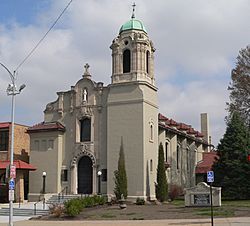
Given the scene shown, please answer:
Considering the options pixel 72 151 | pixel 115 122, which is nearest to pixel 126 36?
pixel 115 122

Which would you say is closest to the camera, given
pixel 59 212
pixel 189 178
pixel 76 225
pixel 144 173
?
pixel 76 225

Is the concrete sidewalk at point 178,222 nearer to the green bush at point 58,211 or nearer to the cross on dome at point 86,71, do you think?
the green bush at point 58,211

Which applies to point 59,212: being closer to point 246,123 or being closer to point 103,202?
point 103,202

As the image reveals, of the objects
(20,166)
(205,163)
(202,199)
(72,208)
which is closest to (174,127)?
(205,163)

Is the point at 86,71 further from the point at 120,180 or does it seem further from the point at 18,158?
the point at 120,180

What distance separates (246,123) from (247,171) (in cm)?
506

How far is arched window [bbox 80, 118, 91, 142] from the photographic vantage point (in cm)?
4784

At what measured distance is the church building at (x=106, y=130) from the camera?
44562 mm

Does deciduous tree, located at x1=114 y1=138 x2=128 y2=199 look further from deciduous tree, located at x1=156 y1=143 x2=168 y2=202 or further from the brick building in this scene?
the brick building

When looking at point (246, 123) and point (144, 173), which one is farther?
point (246, 123)

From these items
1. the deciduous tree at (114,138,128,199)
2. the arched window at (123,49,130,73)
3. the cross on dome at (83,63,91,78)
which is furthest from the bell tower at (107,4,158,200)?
the cross on dome at (83,63,91,78)

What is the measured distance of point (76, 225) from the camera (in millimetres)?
26734

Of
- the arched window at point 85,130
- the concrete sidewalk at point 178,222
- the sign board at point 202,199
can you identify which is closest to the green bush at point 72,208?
the concrete sidewalk at point 178,222

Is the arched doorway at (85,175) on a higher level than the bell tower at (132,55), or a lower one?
lower
